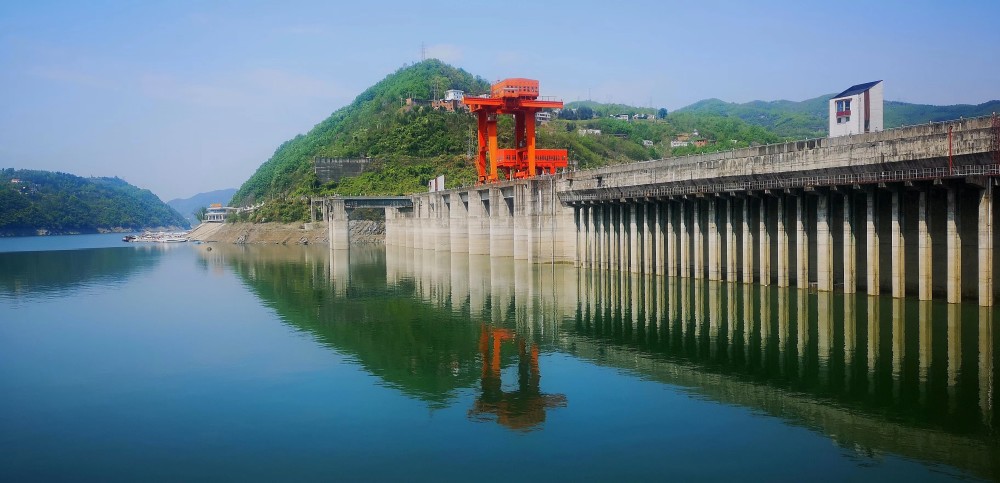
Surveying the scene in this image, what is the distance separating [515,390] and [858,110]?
4341 centimetres

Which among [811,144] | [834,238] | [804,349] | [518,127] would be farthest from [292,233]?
[804,349]

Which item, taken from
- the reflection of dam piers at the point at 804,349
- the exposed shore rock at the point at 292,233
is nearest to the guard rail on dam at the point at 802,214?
the reflection of dam piers at the point at 804,349

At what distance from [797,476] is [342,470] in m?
10.6

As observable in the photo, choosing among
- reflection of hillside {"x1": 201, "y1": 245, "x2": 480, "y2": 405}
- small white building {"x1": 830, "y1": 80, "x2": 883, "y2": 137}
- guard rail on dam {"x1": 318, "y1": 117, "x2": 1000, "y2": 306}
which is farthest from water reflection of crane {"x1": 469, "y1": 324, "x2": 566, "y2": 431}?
small white building {"x1": 830, "y1": 80, "x2": 883, "y2": 137}

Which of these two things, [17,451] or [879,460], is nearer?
[879,460]

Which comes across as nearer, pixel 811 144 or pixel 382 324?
pixel 382 324

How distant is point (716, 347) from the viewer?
1293 inches

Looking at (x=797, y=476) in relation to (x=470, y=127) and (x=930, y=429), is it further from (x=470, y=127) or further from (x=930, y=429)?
(x=470, y=127)

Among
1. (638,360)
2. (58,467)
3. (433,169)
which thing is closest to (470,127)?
(433,169)

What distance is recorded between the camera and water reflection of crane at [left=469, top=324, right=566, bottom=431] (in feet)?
79.3

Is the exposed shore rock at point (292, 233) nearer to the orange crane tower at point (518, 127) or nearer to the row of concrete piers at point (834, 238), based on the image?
the orange crane tower at point (518, 127)

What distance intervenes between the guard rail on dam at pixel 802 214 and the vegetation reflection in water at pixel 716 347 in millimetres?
1863

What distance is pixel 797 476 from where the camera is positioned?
1836 cm

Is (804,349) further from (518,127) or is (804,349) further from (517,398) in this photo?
(518,127)
